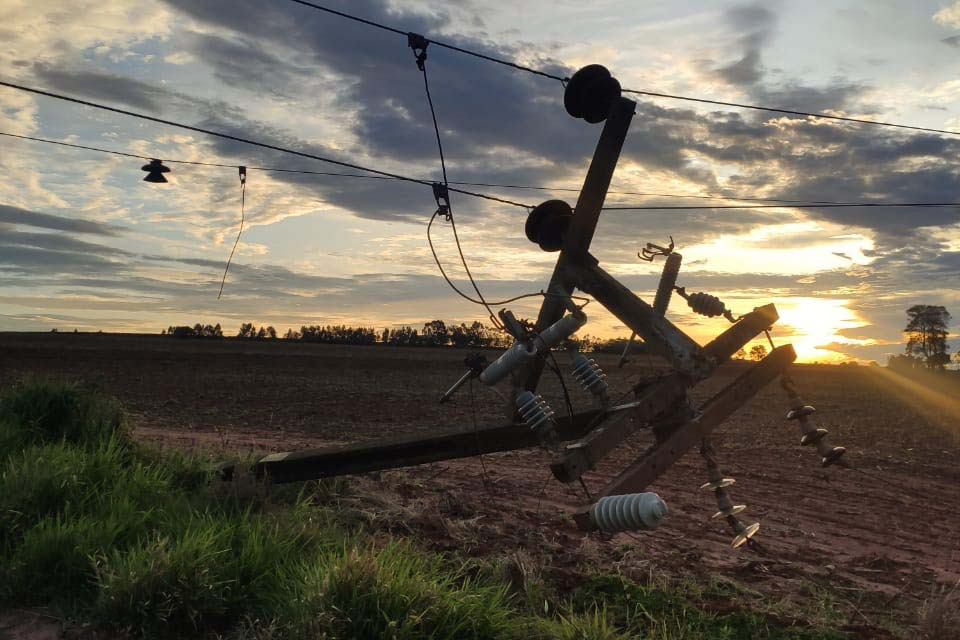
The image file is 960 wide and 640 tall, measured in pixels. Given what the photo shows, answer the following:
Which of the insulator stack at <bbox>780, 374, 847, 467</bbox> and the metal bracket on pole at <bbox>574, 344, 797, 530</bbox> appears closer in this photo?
the metal bracket on pole at <bbox>574, 344, 797, 530</bbox>

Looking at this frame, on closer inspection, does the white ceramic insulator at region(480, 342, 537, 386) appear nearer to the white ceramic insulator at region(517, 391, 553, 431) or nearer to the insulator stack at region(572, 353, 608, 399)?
the white ceramic insulator at region(517, 391, 553, 431)

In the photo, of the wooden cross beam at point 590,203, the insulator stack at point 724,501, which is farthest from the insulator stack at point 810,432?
Result: the wooden cross beam at point 590,203

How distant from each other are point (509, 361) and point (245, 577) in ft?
10.2

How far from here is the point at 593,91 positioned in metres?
9.00

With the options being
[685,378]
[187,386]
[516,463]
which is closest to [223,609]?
[685,378]

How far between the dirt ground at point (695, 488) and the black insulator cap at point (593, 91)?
Result: 128 inches

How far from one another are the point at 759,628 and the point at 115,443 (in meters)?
7.96

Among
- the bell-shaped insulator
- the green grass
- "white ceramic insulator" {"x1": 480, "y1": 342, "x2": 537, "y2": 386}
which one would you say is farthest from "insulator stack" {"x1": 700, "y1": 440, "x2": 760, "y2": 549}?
the bell-shaped insulator

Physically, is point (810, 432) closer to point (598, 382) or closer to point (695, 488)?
point (598, 382)

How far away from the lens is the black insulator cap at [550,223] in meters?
9.52

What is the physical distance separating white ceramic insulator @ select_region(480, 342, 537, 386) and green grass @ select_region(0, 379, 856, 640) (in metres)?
1.84

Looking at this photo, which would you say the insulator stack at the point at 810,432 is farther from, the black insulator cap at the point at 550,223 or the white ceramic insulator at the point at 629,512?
the black insulator cap at the point at 550,223

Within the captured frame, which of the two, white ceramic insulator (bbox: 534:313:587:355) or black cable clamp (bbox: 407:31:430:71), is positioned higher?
black cable clamp (bbox: 407:31:430:71)

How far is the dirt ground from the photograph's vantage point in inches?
318
